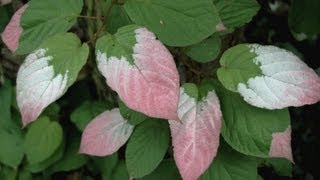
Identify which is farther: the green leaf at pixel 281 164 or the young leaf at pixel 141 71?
the green leaf at pixel 281 164

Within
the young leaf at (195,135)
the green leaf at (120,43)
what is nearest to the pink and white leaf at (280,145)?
the young leaf at (195,135)

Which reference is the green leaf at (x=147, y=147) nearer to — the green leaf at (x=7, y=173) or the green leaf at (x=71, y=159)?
the green leaf at (x=71, y=159)

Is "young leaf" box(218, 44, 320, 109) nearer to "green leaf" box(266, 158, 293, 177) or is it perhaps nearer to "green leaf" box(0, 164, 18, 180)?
"green leaf" box(266, 158, 293, 177)

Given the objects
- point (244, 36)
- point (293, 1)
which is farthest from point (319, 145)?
point (293, 1)

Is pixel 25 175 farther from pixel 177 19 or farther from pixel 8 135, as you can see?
pixel 177 19

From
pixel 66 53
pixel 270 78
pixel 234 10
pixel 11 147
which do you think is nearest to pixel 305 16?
pixel 234 10

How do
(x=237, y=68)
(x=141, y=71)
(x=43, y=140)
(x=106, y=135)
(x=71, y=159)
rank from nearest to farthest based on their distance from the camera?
(x=141, y=71) → (x=237, y=68) → (x=106, y=135) → (x=43, y=140) → (x=71, y=159)

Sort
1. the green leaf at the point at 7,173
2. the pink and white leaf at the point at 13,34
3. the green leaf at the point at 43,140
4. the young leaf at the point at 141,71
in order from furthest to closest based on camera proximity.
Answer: the green leaf at the point at 7,173 < the green leaf at the point at 43,140 < the pink and white leaf at the point at 13,34 < the young leaf at the point at 141,71

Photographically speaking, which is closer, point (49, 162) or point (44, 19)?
point (44, 19)

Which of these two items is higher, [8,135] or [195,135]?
[195,135]
